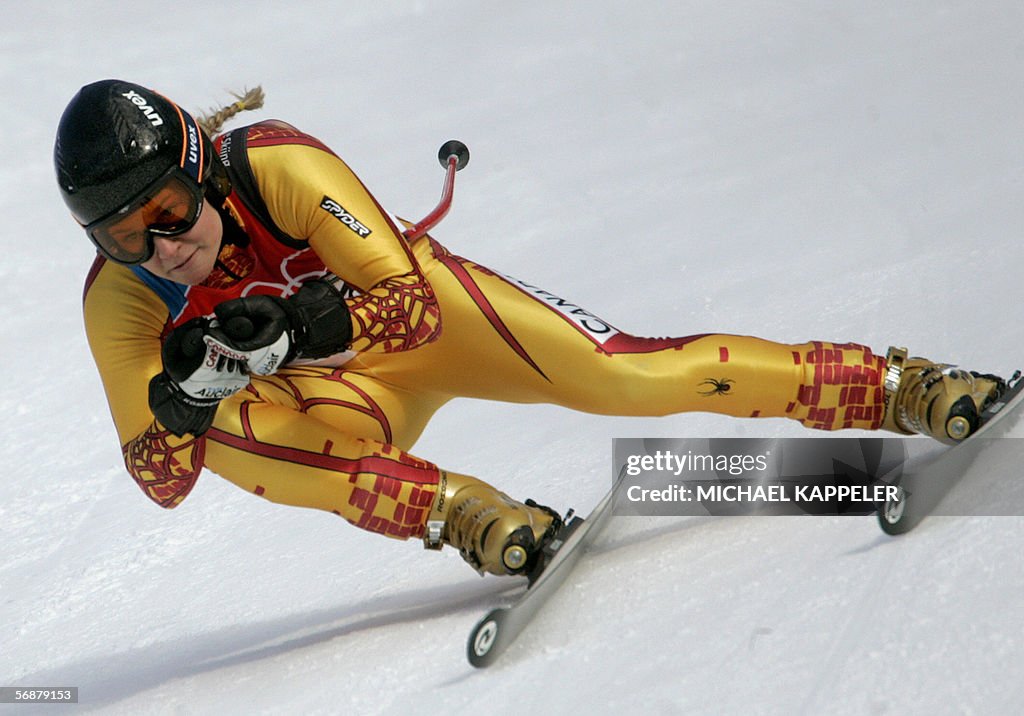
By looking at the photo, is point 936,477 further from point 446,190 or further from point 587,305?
point 587,305

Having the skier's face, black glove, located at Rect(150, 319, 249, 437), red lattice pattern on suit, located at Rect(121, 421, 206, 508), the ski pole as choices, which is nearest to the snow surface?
red lattice pattern on suit, located at Rect(121, 421, 206, 508)

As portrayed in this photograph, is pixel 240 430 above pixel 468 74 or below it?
below

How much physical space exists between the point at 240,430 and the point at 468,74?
16.4 ft

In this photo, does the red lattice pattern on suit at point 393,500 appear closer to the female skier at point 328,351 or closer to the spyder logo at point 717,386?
the female skier at point 328,351

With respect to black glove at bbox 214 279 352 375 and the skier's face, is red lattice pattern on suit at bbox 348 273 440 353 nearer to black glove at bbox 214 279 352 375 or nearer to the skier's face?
black glove at bbox 214 279 352 375

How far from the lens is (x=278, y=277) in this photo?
2.87 meters

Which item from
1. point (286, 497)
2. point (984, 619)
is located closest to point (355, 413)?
point (286, 497)

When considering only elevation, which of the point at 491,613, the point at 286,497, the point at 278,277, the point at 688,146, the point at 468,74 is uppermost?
the point at 468,74

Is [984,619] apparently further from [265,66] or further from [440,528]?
[265,66]

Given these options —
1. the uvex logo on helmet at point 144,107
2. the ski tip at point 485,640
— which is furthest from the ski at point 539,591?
the uvex logo on helmet at point 144,107

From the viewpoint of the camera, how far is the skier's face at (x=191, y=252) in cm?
257

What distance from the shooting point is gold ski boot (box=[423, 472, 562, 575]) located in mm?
2658

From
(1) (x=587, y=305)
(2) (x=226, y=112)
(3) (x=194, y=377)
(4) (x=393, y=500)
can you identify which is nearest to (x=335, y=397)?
(4) (x=393, y=500)

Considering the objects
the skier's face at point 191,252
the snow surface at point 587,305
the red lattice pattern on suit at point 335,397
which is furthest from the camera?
the red lattice pattern on suit at point 335,397
